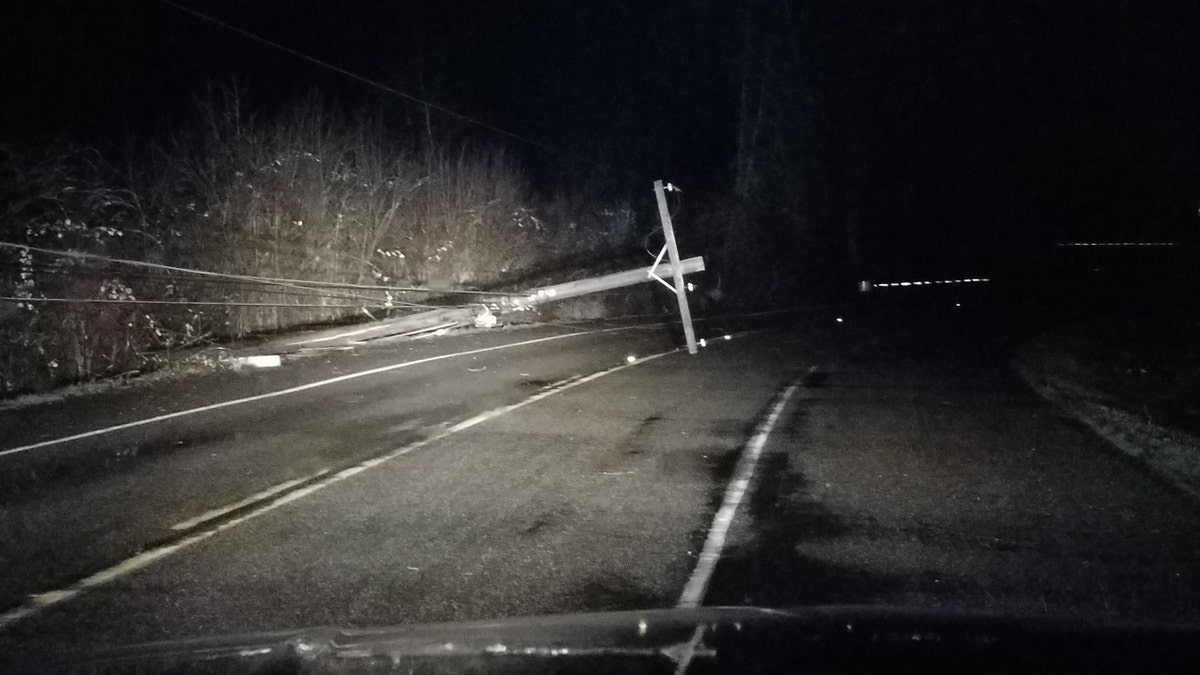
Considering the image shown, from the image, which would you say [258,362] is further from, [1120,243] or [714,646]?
[1120,243]

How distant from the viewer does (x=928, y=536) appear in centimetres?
792

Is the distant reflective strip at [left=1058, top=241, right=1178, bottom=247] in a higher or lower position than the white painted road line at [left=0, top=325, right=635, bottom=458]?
lower

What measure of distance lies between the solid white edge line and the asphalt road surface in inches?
1.6

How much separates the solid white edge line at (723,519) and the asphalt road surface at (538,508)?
4cm

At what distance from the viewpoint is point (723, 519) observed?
8.45 metres

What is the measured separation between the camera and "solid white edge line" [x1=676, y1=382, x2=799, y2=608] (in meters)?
6.43

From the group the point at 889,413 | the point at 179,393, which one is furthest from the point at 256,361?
the point at 889,413

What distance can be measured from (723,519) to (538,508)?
5.11 ft

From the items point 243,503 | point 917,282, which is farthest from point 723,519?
point 917,282

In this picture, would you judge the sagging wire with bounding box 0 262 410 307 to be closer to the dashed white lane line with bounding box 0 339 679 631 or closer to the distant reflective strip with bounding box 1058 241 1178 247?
the dashed white lane line with bounding box 0 339 679 631

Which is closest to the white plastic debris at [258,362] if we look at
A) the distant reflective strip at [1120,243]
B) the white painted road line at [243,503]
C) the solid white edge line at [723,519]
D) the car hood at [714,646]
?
the white painted road line at [243,503]

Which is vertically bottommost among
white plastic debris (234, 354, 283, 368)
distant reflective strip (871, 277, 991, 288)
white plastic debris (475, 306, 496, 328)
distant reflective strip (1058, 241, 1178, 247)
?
distant reflective strip (871, 277, 991, 288)

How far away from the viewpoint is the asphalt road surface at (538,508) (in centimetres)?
634

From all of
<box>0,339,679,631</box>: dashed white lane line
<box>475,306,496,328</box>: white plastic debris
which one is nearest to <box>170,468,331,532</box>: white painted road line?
<box>0,339,679,631</box>: dashed white lane line
